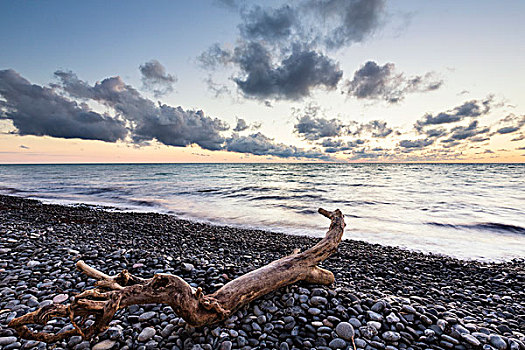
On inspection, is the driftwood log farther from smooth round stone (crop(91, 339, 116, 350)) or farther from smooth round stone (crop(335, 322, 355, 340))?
smooth round stone (crop(335, 322, 355, 340))

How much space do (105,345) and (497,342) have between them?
4.18 metres

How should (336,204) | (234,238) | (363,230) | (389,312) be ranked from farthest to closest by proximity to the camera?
(336,204) < (363,230) < (234,238) < (389,312)

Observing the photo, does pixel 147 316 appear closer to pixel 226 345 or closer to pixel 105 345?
pixel 105 345

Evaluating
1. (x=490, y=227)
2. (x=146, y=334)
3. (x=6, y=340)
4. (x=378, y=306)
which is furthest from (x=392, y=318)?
(x=490, y=227)

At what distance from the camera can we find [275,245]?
24.8ft

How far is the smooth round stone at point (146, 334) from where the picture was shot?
106 inches

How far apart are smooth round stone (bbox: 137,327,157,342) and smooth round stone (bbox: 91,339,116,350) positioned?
0.86ft

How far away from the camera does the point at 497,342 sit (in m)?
2.59

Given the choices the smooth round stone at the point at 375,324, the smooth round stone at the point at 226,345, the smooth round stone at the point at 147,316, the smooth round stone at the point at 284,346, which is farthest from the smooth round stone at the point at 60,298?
the smooth round stone at the point at 375,324

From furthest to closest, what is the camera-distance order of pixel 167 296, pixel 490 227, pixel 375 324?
pixel 490 227 → pixel 375 324 → pixel 167 296

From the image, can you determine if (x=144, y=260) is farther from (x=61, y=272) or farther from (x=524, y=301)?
(x=524, y=301)

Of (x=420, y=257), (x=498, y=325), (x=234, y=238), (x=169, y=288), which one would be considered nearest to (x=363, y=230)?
(x=420, y=257)

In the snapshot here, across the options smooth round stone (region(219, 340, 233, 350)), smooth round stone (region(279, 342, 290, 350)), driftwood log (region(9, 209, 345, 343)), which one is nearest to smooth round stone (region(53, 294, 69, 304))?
driftwood log (region(9, 209, 345, 343))

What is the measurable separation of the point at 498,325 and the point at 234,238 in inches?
250
